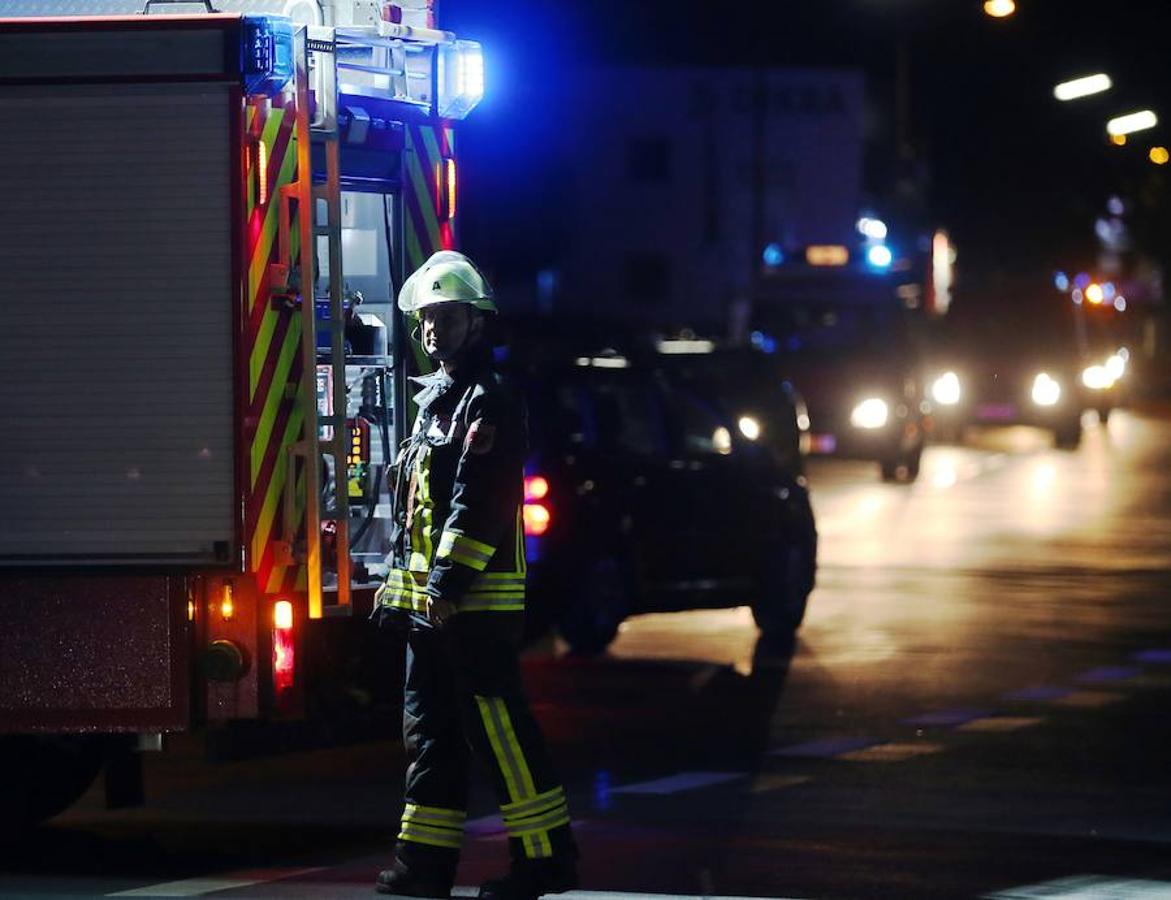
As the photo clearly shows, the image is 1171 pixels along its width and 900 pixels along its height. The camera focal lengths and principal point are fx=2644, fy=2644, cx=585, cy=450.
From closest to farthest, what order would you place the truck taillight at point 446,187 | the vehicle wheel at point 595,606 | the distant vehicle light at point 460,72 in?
1. the distant vehicle light at point 460,72
2. the truck taillight at point 446,187
3. the vehicle wheel at point 595,606

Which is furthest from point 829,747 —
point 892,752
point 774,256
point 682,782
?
point 774,256

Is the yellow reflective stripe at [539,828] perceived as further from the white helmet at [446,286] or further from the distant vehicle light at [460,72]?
the distant vehicle light at [460,72]

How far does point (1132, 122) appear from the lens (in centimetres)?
4816

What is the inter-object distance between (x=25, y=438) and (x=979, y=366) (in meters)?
32.5

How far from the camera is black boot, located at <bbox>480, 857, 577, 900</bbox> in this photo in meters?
7.75

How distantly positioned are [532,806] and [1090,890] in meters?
1.84

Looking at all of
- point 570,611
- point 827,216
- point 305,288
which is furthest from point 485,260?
point 305,288

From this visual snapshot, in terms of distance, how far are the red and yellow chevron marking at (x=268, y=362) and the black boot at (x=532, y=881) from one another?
1254 mm

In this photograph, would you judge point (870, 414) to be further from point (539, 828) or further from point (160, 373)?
point (539, 828)

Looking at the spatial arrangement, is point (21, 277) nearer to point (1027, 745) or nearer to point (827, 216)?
point (1027, 745)

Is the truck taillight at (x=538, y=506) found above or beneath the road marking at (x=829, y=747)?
above

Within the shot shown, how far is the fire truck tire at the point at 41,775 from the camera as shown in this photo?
9.05 metres

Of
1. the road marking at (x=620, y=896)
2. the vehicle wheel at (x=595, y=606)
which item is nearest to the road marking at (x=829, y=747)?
the vehicle wheel at (x=595, y=606)

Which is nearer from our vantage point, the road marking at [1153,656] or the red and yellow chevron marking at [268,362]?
the red and yellow chevron marking at [268,362]
